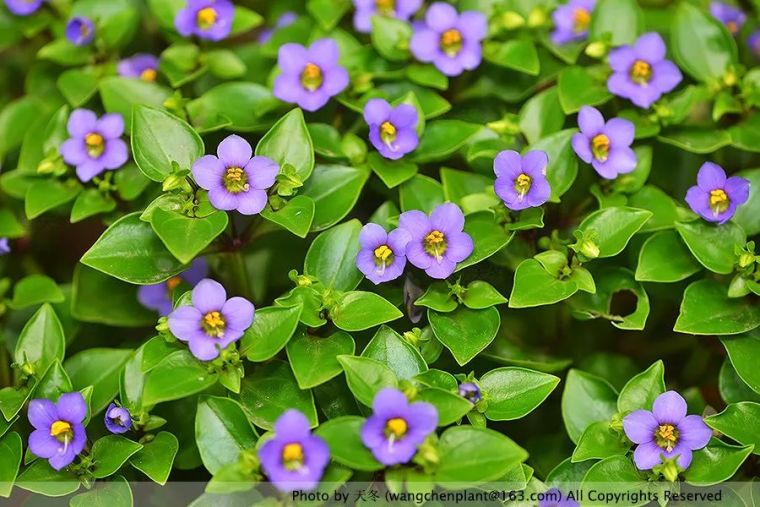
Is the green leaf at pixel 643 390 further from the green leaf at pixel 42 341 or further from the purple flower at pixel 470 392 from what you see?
the green leaf at pixel 42 341

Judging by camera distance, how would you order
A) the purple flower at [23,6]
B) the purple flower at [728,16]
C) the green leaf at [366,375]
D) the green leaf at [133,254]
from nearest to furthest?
the green leaf at [366,375] → the green leaf at [133,254] → the purple flower at [23,6] → the purple flower at [728,16]

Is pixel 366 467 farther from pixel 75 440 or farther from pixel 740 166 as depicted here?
pixel 740 166

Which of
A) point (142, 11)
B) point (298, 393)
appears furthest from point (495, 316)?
point (142, 11)

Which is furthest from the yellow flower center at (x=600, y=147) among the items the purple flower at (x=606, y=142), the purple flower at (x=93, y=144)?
the purple flower at (x=93, y=144)

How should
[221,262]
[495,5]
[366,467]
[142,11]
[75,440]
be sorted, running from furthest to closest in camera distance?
[142,11] → [495,5] → [221,262] → [75,440] → [366,467]

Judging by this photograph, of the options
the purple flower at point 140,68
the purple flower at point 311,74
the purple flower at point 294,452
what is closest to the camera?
the purple flower at point 294,452

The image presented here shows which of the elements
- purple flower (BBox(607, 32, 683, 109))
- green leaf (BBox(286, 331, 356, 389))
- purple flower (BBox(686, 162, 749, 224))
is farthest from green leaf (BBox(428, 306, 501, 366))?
purple flower (BBox(607, 32, 683, 109))

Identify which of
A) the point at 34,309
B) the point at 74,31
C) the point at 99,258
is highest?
the point at 74,31
